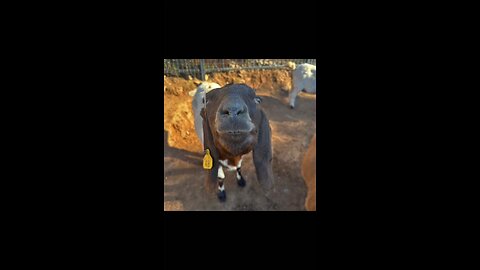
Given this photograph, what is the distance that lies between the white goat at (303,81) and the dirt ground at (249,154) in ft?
1.33

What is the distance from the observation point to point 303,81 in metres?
8.31

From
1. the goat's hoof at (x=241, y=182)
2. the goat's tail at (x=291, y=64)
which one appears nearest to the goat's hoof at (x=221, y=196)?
the goat's hoof at (x=241, y=182)

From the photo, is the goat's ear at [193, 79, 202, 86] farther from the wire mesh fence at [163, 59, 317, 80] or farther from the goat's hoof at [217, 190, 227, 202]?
the goat's hoof at [217, 190, 227, 202]

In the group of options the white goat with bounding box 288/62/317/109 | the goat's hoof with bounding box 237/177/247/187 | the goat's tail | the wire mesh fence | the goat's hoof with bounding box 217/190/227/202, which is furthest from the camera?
the goat's tail

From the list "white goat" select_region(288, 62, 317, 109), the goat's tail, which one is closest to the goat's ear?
"white goat" select_region(288, 62, 317, 109)

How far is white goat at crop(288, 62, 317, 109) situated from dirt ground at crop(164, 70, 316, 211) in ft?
1.33

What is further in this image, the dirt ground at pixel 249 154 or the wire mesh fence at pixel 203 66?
the wire mesh fence at pixel 203 66

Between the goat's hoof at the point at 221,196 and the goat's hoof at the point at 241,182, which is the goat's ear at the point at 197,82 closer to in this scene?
the goat's hoof at the point at 241,182

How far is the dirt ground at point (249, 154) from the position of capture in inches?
193

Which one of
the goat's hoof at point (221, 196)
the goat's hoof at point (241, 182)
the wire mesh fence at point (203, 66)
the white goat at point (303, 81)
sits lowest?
the goat's hoof at point (221, 196)

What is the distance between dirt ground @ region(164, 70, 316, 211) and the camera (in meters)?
4.91

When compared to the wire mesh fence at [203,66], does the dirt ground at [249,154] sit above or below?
below

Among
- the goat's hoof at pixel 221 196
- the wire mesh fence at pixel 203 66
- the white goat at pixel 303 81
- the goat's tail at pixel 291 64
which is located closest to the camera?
the goat's hoof at pixel 221 196

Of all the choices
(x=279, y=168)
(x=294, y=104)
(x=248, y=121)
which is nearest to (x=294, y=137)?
(x=279, y=168)
